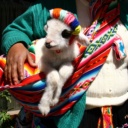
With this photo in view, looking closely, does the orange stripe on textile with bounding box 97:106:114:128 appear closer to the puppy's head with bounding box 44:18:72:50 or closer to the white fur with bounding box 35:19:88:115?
the white fur with bounding box 35:19:88:115

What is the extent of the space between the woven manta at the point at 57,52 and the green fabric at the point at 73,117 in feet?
0.46

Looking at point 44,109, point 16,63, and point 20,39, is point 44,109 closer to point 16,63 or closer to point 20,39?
point 16,63

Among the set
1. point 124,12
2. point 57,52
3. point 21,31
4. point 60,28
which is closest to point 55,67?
point 57,52

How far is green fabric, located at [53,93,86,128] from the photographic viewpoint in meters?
1.47

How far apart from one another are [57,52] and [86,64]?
20 centimetres

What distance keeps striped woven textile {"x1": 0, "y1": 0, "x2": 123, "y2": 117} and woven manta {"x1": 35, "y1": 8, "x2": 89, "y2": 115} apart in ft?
0.17

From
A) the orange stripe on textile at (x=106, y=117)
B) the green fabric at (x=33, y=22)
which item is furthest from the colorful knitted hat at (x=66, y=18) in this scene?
the orange stripe on textile at (x=106, y=117)

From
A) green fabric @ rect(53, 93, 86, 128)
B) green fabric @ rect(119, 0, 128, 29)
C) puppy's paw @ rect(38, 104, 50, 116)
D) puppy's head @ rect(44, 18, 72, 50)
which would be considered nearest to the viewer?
puppy's head @ rect(44, 18, 72, 50)

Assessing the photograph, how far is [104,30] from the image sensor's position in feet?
4.91

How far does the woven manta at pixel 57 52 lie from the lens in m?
1.25

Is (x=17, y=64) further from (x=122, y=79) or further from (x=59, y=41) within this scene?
(x=122, y=79)

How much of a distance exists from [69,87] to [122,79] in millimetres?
258

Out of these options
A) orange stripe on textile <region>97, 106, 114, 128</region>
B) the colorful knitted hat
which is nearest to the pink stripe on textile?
the colorful knitted hat

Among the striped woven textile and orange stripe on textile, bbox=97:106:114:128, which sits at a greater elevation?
the striped woven textile
